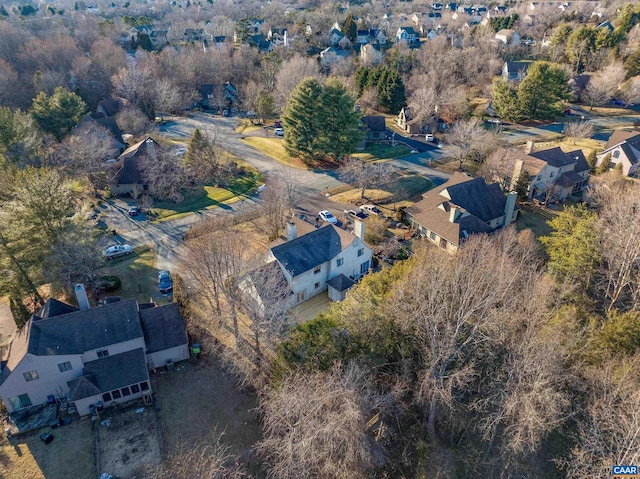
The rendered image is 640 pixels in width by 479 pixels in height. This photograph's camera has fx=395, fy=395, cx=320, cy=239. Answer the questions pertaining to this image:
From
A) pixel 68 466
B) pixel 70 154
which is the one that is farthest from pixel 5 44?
pixel 68 466

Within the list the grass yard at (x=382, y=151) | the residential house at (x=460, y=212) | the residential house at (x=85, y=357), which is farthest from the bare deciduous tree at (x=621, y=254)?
the grass yard at (x=382, y=151)

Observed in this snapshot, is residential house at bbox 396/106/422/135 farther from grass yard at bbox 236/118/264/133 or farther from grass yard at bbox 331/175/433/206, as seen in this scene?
grass yard at bbox 236/118/264/133

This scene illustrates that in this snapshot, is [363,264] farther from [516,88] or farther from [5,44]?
[5,44]

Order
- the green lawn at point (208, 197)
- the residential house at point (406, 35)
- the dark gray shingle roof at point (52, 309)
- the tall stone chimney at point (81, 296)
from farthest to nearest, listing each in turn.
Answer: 1. the residential house at point (406, 35)
2. the green lawn at point (208, 197)
3. the tall stone chimney at point (81, 296)
4. the dark gray shingle roof at point (52, 309)

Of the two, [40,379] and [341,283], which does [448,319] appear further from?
[40,379]

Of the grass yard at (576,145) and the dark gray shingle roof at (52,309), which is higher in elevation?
the dark gray shingle roof at (52,309)

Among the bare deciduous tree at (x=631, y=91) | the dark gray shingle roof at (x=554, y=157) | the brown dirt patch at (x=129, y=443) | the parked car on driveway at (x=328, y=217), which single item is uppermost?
the bare deciduous tree at (x=631, y=91)

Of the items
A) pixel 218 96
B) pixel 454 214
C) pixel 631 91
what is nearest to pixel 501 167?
pixel 454 214

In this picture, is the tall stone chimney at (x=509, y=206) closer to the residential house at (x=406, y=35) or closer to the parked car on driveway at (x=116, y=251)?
the parked car on driveway at (x=116, y=251)
